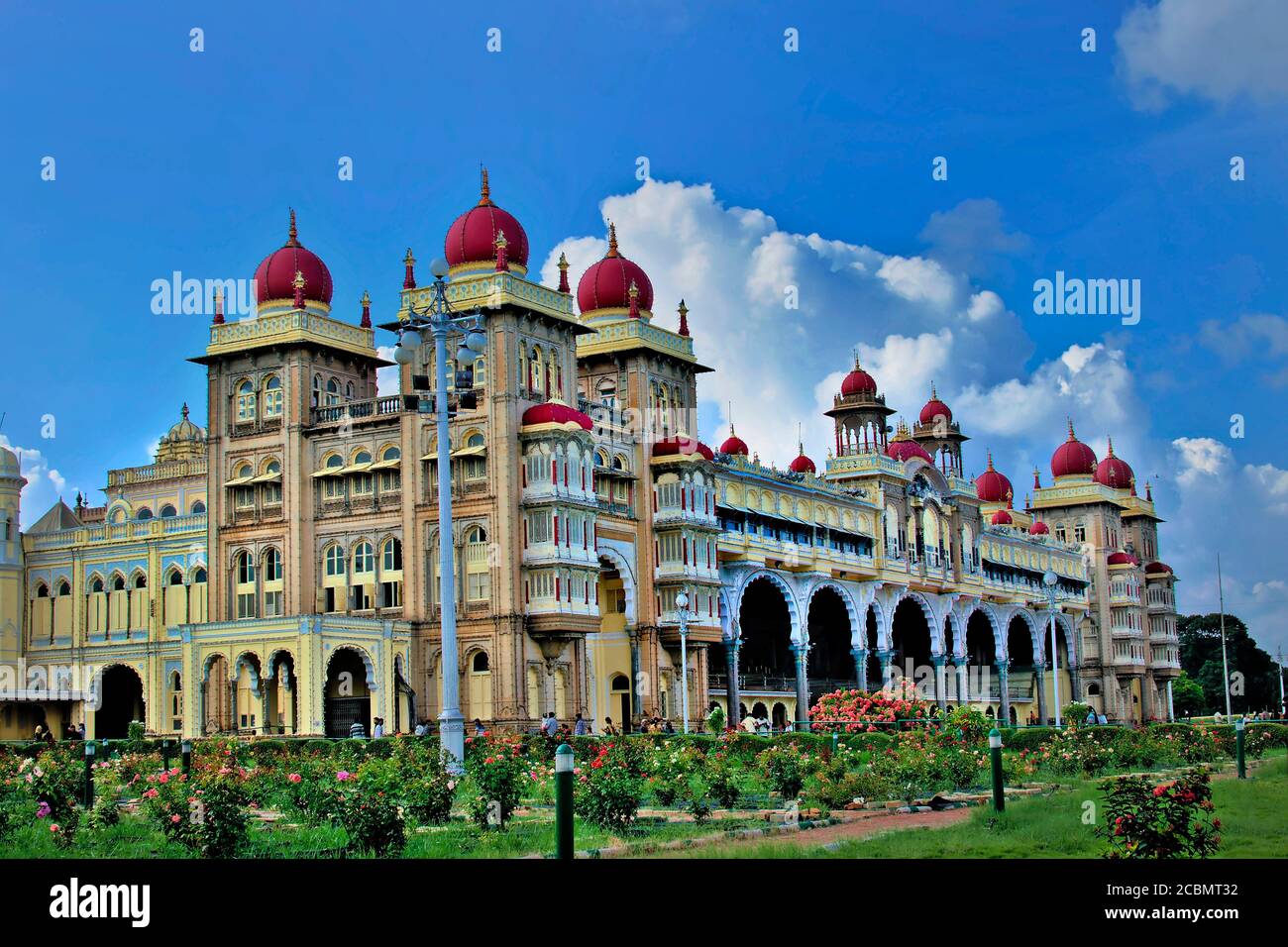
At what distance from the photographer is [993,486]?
110 metres

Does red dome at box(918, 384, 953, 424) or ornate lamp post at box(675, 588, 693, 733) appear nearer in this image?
ornate lamp post at box(675, 588, 693, 733)

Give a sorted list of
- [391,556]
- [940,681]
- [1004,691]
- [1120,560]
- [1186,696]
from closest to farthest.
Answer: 1. [391,556]
2. [940,681]
3. [1004,691]
4. [1120,560]
5. [1186,696]

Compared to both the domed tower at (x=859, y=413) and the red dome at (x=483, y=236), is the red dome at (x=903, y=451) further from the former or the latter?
the red dome at (x=483, y=236)

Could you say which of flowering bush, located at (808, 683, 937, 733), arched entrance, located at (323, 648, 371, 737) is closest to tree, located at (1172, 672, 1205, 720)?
flowering bush, located at (808, 683, 937, 733)

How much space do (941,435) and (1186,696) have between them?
3579 centimetres

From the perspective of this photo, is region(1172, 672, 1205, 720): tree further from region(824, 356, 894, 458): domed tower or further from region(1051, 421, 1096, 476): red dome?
region(824, 356, 894, 458): domed tower

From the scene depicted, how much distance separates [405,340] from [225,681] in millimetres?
30607

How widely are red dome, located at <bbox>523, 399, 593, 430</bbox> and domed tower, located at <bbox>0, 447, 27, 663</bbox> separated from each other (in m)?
24.8

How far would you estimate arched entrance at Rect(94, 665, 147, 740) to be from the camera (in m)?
64.8

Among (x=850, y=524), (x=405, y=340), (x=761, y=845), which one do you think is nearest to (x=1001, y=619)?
(x=850, y=524)

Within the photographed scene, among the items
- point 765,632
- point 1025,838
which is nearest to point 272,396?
point 765,632

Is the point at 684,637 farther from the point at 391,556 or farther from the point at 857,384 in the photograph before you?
the point at 857,384
